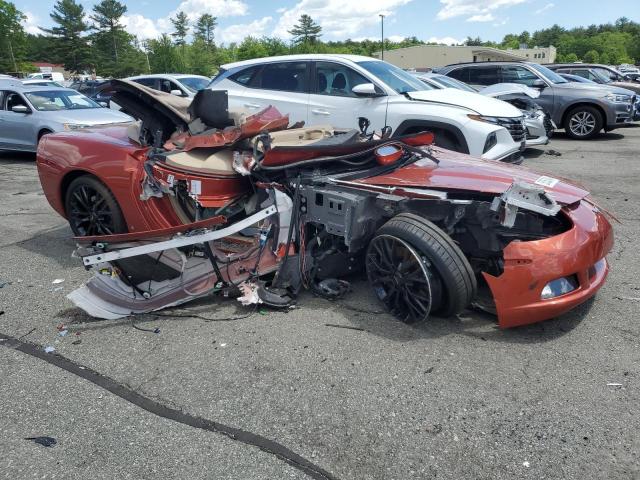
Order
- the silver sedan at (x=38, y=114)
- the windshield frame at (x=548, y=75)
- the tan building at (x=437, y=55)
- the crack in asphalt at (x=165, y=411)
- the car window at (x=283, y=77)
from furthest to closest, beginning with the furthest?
1. the tan building at (x=437, y=55)
2. the windshield frame at (x=548, y=75)
3. the silver sedan at (x=38, y=114)
4. the car window at (x=283, y=77)
5. the crack in asphalt at (x=165, y=411)

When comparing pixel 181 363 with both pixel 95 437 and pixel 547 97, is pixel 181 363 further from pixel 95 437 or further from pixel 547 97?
pixel 547 97

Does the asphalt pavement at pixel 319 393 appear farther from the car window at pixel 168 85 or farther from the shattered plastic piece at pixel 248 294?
the car window at pixel 168 85

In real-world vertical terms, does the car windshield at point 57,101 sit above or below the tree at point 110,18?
below

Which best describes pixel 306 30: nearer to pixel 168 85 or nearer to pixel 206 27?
pixel 206 27

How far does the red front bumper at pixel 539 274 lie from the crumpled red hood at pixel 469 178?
395 millimetres

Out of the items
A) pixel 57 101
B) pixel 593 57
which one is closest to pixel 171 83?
pixel 57 101

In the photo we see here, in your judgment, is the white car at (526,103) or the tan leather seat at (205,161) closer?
the tan leather seat at (205,161)

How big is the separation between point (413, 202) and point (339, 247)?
2.22ft

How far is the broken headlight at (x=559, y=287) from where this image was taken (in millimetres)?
3188

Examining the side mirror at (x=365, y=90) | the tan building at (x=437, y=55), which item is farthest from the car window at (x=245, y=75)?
the tan building at (x=437, y=55)

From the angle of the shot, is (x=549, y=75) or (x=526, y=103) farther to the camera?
(x=549, y=75)

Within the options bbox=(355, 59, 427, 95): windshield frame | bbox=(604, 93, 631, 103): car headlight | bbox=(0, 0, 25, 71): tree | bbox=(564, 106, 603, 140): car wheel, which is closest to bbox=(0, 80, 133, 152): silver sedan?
bbox=(355, 59, 427, 95): windshield frame

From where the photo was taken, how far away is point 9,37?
210ft

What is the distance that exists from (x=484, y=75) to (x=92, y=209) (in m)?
11.6
